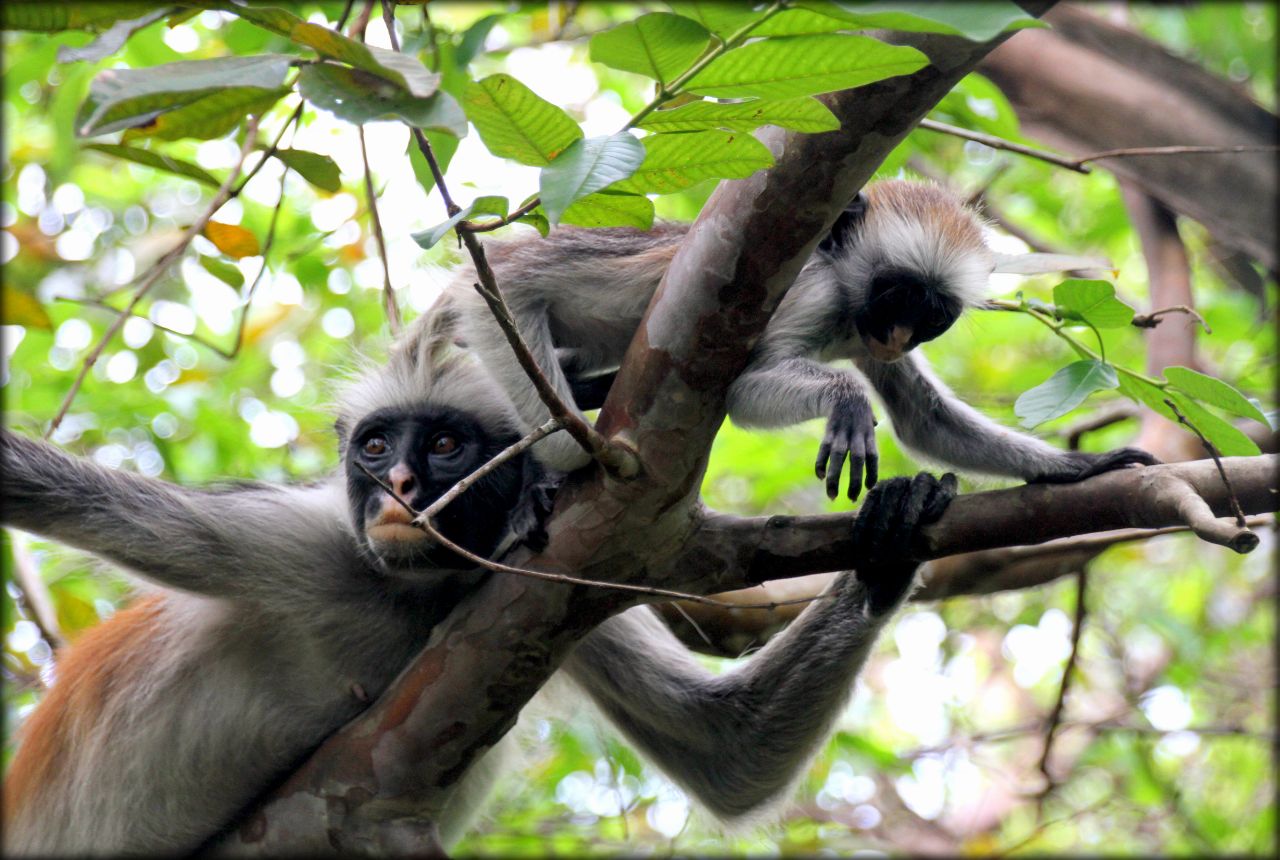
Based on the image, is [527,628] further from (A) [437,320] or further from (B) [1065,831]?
(B) [1065,831]

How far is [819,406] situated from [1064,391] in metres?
0.75

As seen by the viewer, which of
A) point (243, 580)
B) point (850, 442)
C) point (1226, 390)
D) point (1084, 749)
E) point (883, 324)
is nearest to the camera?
point (1226, 390)

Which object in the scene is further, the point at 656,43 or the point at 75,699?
the point at 75,699

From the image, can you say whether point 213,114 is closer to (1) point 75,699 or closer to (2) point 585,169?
(2) point 585,169

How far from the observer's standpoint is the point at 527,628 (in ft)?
9.66

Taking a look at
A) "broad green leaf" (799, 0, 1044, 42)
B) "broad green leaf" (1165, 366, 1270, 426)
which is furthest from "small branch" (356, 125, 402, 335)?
"broad green leaf" (1165, 366, 1270, 426)

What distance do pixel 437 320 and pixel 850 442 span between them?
173cm

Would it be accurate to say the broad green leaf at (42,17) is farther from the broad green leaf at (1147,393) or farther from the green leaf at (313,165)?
the broad green leaf at (1147,393)

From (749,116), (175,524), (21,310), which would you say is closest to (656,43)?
(749,116)

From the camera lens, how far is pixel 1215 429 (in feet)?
9.37

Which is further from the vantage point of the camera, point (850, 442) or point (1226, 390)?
point (850, 442)

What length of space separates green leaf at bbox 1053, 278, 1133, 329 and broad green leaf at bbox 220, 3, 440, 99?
1783mm

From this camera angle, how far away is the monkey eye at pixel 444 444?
3.65 meters

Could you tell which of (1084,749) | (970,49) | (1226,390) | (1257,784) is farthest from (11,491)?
(1257,784)
